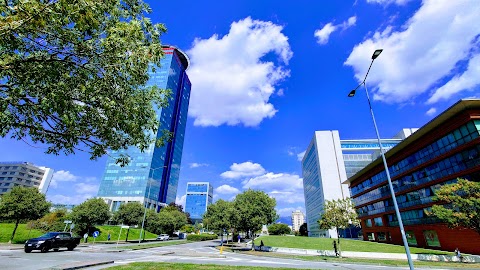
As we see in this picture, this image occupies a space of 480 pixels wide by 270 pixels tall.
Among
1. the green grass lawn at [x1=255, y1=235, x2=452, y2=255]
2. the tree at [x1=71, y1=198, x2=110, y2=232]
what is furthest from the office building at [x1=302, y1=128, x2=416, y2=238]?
the tree at [x1=71, y1=198, x2=110, y2=232]

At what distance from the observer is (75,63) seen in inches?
224

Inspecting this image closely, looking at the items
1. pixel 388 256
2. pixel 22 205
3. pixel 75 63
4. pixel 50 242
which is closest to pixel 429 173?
pixel 388 256

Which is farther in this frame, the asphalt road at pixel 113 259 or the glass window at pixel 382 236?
the glass window at pixel 382 236

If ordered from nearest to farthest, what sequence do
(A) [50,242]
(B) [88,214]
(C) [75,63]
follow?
1. (C) [75,63]
2. (A) [50,242]
3. (B) [88,214]

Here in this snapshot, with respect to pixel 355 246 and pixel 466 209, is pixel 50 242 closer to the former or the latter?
pixel 466 209

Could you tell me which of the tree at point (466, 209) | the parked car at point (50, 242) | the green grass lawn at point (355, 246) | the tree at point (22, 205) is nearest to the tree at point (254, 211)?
the green grass lawn at point (355, 246)

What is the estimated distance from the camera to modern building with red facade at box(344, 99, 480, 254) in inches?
1112

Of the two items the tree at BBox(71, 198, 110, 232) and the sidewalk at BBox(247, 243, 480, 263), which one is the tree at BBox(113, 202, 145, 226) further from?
the sidewalk at BBox(247, 243, 480, 263)

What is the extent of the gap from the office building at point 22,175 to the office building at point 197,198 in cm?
9637

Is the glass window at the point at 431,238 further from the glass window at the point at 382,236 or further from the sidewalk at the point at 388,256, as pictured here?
the glass window at the point at 382,236

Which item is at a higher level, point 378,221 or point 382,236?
point 378,221

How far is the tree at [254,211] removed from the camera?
3084 cm

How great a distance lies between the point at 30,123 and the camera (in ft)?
21.0

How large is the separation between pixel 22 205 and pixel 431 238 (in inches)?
2196
